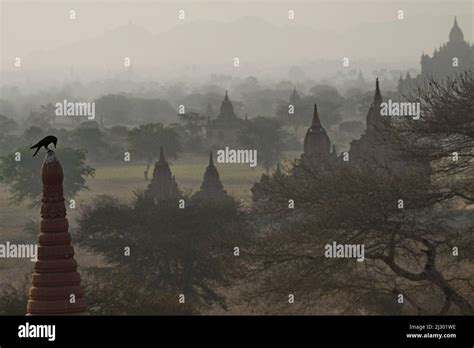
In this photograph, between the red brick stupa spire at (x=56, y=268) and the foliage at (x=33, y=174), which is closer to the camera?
the red brick stupa spire at (x=56, y=268)

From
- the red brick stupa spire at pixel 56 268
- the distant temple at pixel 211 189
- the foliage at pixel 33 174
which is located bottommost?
the red brick stupa spire at pixel 56 268

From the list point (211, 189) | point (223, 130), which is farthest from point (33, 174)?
point (223, 130)

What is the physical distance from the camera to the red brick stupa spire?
23516 mm

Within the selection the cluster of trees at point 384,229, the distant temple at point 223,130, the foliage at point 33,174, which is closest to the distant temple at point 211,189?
the foliage at point 33,174

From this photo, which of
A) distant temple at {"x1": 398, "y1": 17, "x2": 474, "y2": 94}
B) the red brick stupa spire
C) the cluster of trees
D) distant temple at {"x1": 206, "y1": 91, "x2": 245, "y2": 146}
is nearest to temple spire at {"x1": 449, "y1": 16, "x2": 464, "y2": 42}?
distant temple at {"x1": 398, "y1": 17, "x2": 474, "y2": 94}

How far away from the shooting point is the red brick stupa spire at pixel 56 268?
23.5 metres

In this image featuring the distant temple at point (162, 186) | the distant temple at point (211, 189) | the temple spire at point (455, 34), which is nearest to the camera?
the distant temple at point (211, 189)

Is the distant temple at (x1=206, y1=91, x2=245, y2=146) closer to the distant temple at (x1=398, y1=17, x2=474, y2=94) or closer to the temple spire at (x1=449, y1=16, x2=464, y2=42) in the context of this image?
the distant temple at (x1=398, y1=17, x2=474, y2=94)

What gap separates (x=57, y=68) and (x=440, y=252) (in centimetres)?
15229

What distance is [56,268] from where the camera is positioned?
23594 millimetres

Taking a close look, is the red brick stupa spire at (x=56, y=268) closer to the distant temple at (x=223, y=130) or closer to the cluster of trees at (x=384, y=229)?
the cluster of trees at (x=384, y=229)

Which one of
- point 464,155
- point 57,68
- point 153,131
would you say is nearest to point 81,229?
point 464,155

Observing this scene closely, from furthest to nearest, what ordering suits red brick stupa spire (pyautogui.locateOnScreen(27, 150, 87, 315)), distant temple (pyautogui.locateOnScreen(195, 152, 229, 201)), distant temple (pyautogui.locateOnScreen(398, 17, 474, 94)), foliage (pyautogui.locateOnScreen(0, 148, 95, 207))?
distant temple (pyautogui.locateOnScreen(398, 17, 474, 94)) < foliage (pyautogui.locateOnScreen(0, 148, 95, 207)) < distant temple (pyautogui.locateOnScreen(195, 152, 229, 201)) < red brick stupa spire (pyautogui.locateOnScreen(27, 150, 87, 315))
